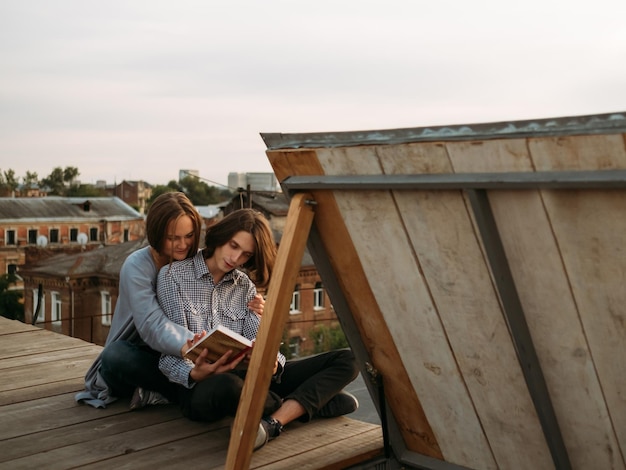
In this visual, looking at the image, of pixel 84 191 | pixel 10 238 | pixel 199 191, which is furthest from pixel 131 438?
pixel 84 191

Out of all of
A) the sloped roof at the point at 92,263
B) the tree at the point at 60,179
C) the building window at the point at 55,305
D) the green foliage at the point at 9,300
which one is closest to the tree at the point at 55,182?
the tree at the point at 60,179

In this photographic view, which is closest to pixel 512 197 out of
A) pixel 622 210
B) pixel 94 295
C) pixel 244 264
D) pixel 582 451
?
pixel 622 210

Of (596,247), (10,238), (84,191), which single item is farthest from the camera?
(84,191)

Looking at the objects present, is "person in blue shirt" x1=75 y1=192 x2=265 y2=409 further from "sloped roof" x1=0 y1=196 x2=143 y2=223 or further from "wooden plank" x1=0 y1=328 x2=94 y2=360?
"sloped roof" x1=0 y1=196 x2=143 y2=223

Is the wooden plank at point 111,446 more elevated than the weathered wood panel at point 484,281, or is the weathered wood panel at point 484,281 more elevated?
the weathered wood panel at point 484,281

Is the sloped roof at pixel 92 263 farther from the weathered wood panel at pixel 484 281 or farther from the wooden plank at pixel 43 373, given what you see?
the weathered wood panel at pixel 484 281

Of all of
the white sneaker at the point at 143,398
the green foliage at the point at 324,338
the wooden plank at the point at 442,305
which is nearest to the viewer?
the wooden plank at the point at 442,305

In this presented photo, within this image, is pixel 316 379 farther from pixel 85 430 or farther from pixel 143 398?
pixel 85 430

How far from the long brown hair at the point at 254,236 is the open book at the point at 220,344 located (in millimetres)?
395

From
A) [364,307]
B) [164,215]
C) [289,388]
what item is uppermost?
[164,215]

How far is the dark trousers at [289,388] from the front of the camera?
322 cm

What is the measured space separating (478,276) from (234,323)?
1.56m

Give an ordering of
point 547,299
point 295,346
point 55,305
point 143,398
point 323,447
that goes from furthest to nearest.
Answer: point 295,346 < point 55,305 < point 143,398 < point 323,447 < point 547,299

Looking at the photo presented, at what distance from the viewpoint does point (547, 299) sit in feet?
6.55
